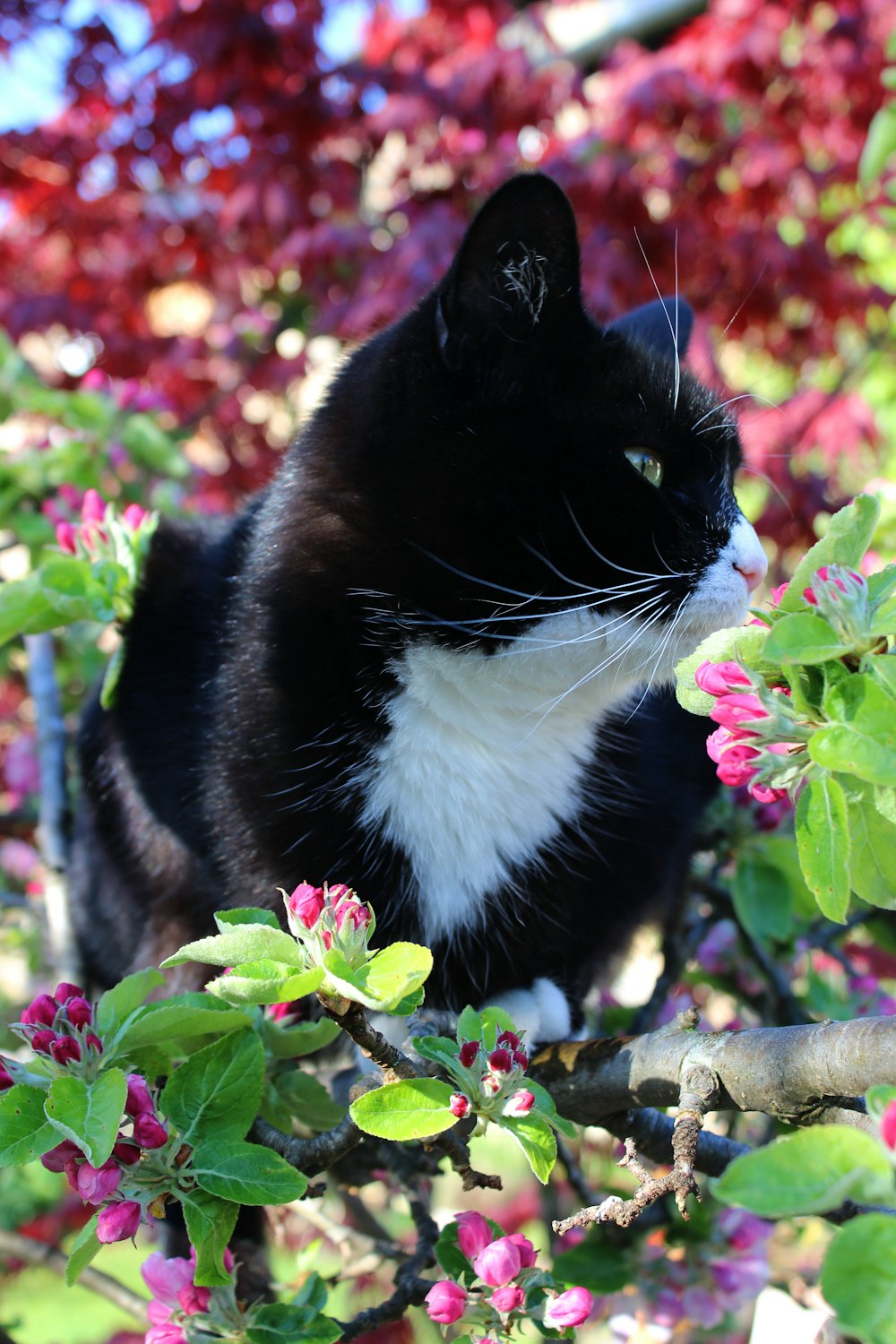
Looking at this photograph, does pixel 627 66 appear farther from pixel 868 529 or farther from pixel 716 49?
pixel 868 529

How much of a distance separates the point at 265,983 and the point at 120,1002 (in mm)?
154

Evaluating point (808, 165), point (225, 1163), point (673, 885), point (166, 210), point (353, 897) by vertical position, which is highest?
point (166, 210)

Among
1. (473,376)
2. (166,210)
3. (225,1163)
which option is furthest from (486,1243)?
(166,210)

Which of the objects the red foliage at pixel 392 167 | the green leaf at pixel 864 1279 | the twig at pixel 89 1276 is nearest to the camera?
the green leaf at pixel 864 1279

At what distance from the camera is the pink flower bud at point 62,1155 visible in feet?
2.07

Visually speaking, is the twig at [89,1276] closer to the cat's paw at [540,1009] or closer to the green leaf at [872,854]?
the cat's paw at [540,1009]

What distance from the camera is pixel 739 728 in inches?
22.1

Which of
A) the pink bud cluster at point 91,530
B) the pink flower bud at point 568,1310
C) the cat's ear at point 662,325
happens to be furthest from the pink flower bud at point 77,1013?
the cat's ear at point 662,325

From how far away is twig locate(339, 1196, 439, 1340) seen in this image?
0.80 meters

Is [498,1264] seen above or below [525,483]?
below

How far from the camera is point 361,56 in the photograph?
2.81m

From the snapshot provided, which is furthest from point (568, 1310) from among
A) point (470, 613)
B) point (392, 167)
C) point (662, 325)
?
point (392, 167)

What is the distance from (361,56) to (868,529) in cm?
274

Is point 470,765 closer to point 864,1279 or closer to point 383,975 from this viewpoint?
point 383,975
